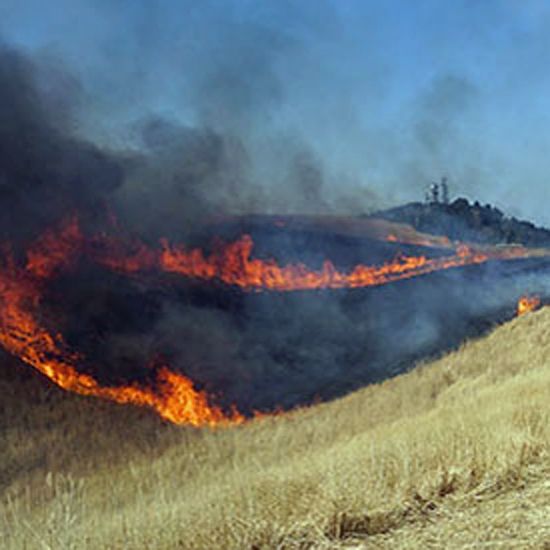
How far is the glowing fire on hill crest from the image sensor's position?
463 inches

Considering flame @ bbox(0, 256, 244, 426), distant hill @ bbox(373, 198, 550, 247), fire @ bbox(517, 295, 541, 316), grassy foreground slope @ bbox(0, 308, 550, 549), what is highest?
distant hill @ bbox(373, 198, 550, 247)

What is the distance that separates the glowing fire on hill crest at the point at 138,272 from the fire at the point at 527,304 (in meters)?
2.70

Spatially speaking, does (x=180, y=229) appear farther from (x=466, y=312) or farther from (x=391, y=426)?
(x=391, y=426)

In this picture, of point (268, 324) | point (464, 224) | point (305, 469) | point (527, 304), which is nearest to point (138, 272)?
point (268, 324)

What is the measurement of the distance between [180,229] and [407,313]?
6.55 metres

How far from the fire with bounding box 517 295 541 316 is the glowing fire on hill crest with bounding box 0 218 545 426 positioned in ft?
8.86

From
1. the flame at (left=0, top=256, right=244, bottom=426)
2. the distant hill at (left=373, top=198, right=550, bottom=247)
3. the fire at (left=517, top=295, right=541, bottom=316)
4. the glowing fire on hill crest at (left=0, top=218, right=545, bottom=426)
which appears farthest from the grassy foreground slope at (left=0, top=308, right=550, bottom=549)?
the distant hill at (left=373, top=198, right=550, bottom=247)

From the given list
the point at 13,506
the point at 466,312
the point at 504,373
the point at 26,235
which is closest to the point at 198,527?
the point at 13,506

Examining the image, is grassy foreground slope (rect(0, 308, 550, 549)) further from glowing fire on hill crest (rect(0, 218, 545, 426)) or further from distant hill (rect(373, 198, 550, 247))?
distant hill (rect(373, 198, 550, 247))

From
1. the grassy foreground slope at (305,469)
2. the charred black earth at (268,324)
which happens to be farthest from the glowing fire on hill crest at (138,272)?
the grassy foreground slope at (305,469)

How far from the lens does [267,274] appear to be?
16.3m

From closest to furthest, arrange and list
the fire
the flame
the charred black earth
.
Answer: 1. the flame
2. the charred black earth
3. the fire

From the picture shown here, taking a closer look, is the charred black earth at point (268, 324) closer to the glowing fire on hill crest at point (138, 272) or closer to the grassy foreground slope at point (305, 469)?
the glowing fire on hill crest at point (138, 272)

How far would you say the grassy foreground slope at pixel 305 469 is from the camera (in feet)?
15.6
